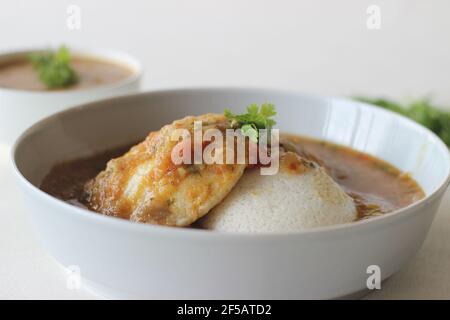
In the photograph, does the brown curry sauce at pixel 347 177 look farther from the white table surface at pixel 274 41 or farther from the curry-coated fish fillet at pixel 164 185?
the white table surface at pixel 274 41

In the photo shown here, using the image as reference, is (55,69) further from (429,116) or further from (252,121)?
(429,116)

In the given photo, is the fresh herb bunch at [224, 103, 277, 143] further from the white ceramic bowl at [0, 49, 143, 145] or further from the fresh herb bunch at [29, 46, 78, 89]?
the fresh herb bunch at [29, 46, 78, 89]

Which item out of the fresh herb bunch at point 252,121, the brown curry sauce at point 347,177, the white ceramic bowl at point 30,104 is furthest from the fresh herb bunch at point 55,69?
the fresh herb bunch at point 252,121

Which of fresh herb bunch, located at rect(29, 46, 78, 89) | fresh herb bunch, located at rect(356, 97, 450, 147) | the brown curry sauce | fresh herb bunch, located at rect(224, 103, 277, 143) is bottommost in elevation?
the brown curry sauce

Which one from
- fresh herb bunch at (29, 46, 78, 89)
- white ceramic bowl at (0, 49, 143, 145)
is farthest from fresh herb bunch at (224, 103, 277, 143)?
fresh herb bunch at (29, 46, 78, 89)

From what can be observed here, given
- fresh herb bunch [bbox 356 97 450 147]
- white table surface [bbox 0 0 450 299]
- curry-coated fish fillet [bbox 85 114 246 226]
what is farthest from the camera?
white table surface [bbox 0 0 450 299]
